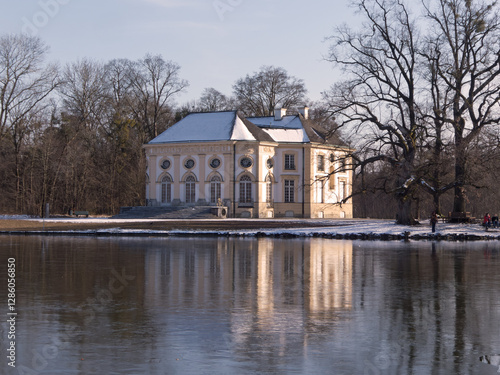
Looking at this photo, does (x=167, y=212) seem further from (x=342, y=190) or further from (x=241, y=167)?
(x=342, y=190)

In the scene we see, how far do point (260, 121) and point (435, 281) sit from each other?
2085 inches

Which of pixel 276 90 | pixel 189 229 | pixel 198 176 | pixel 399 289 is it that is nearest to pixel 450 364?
pixel 399 289

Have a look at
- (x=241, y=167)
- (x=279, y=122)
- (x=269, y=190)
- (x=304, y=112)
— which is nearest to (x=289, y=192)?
(x=269, y=190)

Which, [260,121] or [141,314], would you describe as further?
[260,121]

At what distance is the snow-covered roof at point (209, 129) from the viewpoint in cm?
6267

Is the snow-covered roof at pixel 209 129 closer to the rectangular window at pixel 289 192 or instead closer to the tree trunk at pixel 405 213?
the rectangular window at pixel 289 192

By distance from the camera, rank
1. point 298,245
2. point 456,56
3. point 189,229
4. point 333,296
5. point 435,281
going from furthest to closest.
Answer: point 456,56 → point 189,229 → point 298,245 → point 435,281 → point 333,296

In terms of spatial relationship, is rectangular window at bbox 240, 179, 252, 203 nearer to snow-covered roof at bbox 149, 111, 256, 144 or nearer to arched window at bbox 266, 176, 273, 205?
arched window at bbox 266, 176, 273, 205

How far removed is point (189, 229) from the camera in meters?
41.5

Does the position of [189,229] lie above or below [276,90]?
below

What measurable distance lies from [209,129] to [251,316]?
5289 centimetres

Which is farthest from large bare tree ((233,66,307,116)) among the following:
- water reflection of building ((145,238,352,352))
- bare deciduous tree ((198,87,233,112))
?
water reflection of building ((145,238,352,352))

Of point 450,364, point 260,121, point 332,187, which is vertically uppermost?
point 260,121

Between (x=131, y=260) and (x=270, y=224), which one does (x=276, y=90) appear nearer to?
(x=270, y=224)
